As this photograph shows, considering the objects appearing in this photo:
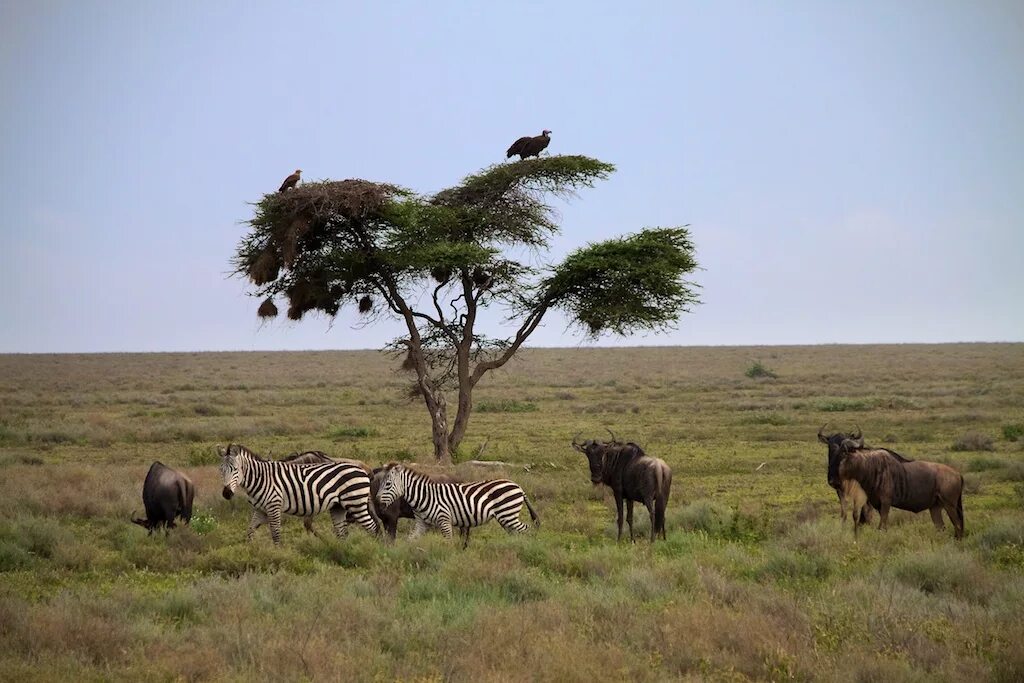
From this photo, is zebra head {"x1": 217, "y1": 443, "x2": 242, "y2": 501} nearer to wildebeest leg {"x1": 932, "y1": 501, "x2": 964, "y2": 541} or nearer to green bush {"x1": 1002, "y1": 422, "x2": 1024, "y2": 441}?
wildebeest leg {"x1": 932, "y1": 501, "x2": 964, "y2": 541}

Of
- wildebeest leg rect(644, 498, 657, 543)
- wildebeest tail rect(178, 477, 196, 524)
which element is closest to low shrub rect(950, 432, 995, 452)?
wildebeest leg rect(644, 498, 657, 543)

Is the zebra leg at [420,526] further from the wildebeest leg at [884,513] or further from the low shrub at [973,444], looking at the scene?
the low shrub at [973,444]

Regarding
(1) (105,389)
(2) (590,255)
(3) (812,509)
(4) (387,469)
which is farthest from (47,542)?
(1) (105,389)

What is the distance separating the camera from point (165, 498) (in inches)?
545

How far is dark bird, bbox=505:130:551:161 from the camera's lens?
25.5 meters

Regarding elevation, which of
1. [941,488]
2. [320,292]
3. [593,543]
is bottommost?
[593,543]

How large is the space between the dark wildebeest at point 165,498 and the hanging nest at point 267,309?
1141 centimetres

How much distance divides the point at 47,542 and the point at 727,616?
29.1 ft

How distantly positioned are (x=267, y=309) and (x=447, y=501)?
41.9 feet

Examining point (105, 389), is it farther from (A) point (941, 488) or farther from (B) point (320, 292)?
(A) point (941, 488)

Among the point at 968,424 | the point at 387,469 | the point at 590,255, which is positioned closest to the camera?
the point at 387,469

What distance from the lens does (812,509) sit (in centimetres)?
1633

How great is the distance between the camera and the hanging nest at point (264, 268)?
77.8 ft

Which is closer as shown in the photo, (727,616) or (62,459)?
(727,616)
